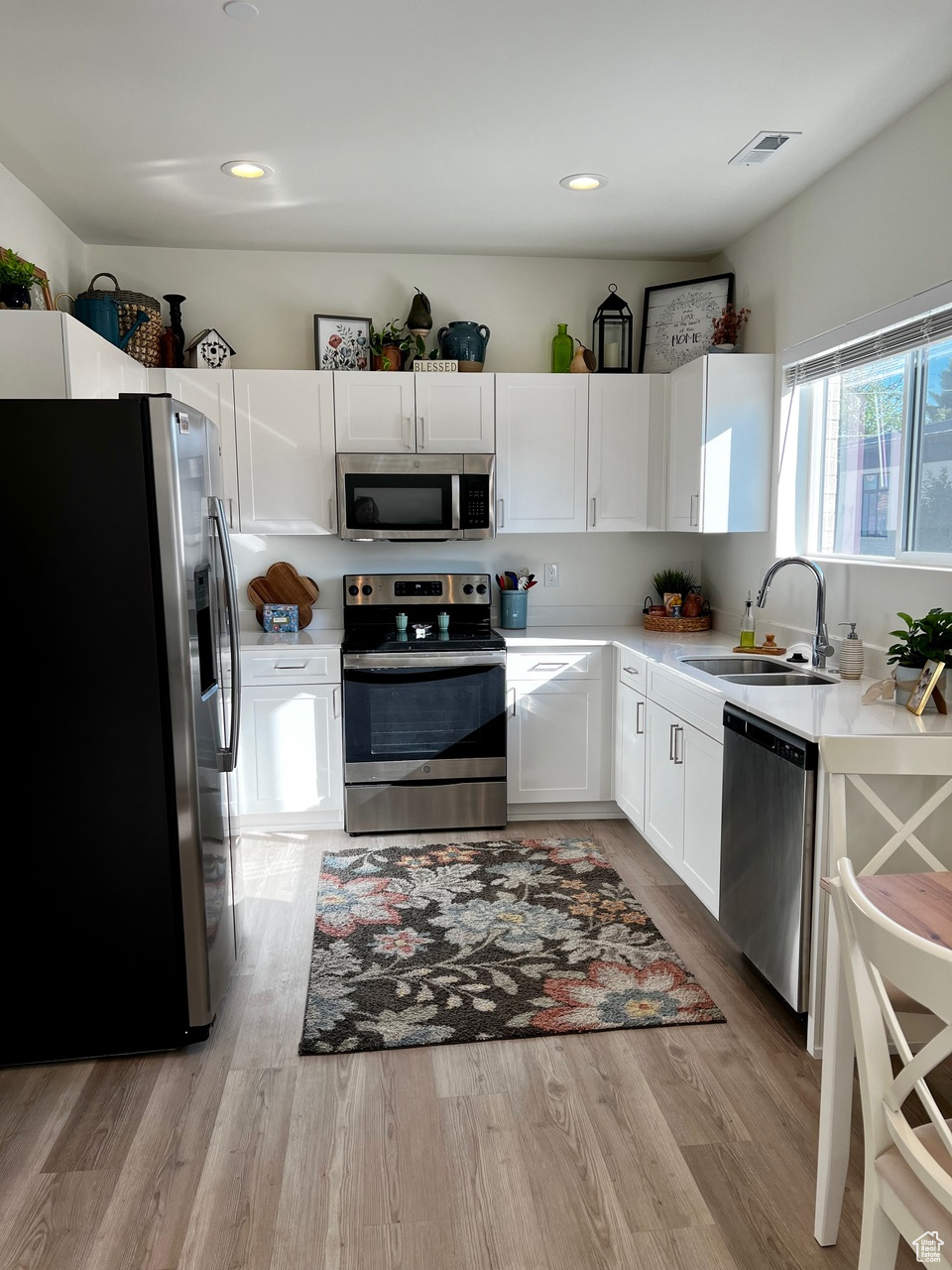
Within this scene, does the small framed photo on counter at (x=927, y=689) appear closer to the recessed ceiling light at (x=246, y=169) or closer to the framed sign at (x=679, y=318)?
the framed sign at (x=679, y=318)

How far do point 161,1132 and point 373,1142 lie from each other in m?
0.50

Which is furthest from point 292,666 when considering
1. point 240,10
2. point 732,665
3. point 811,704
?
point 240,10

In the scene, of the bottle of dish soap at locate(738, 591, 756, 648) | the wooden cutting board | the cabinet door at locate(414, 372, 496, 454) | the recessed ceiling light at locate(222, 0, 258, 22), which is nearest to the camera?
the recessed ceiling light at locate(222, 0, 258, 22)

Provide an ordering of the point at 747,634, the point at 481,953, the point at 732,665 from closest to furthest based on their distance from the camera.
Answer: the point at 481,953 → the point at 732,665 → the point at 747,634

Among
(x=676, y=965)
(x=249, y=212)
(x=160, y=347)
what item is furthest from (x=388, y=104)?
(x=676, y=965)

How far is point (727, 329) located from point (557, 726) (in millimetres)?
1905

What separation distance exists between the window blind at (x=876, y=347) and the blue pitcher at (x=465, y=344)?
140cm

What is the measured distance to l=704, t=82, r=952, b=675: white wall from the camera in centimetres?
271

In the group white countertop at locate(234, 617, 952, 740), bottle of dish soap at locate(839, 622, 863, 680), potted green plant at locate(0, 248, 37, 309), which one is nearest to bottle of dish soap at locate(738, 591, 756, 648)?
white countertop at locate(234, 617, 952, 740)

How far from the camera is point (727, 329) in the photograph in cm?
396

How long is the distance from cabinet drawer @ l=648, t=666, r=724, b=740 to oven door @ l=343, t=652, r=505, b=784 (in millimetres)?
759

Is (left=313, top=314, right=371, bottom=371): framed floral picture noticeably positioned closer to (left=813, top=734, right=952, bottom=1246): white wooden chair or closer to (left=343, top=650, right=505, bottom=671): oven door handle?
(left=343, top=650, right=505, bottom=671): oven door handle

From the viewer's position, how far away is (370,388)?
4102 millimetres

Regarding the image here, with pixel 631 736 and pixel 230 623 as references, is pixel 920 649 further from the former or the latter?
pixel 230 623
